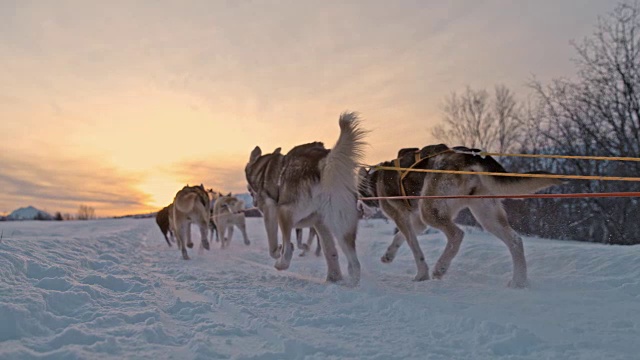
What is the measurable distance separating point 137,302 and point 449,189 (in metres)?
3.59

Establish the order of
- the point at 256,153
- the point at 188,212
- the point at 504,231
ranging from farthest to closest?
the point at 188,212 < the point at 256,153 < the point at 504,231

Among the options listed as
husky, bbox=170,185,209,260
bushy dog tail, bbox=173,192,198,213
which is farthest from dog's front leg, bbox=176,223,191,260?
bushy dog tail, bbox=173,192,198,213

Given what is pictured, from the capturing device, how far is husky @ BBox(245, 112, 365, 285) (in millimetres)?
5109

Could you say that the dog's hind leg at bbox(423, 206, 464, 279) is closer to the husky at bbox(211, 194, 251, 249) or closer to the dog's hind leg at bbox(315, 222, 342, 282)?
the dog's hind leg at bbox(315, 222, 342, 282)

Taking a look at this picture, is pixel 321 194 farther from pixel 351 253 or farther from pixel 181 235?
pixel 181 235

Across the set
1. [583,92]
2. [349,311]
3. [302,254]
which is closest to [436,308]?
[349,311]

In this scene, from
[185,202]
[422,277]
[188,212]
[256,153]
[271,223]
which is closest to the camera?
[422,277]

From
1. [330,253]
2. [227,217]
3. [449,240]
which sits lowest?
[330,253]

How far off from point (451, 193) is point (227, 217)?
965cm

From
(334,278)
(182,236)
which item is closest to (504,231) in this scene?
(334,278)

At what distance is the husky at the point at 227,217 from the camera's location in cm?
1343

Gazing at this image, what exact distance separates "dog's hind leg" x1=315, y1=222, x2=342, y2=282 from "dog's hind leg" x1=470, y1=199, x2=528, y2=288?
5.76 ft

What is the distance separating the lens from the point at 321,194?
5.33 m

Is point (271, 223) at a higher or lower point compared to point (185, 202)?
lower
